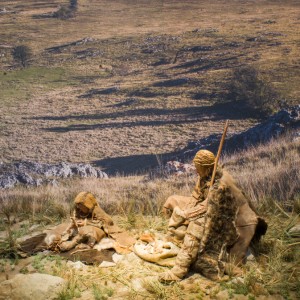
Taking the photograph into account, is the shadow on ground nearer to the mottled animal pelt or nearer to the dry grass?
the dry grass

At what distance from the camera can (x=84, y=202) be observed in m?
5.31

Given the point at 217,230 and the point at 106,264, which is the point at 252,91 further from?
the point at 106,264

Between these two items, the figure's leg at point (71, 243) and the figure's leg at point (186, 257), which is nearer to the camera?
the figure's leg at point (186, 257)

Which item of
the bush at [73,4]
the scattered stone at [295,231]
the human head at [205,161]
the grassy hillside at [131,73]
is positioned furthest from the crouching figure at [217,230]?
the bush at [73,4]

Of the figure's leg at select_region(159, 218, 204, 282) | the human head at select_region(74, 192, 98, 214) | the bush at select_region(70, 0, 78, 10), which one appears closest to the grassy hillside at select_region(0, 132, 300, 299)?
the figure's leg at select_region(159, 218, 204, 282)

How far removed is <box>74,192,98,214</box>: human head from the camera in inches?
209

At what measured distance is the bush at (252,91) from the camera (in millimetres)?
11223

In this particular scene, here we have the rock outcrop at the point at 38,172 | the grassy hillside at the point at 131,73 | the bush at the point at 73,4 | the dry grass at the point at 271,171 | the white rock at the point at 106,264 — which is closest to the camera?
the white rock at the point at 106,264

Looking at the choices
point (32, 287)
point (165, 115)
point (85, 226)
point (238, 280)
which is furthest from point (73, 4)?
point (238, 280)

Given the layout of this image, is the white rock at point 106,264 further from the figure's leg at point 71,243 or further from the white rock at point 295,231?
the white rock at point 295,231

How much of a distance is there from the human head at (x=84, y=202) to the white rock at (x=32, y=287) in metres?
1.29

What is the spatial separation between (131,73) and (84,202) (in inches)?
364

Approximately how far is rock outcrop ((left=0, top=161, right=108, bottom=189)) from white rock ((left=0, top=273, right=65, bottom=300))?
5.67 metres

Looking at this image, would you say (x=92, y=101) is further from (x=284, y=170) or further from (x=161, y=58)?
(x=284, y=170)
